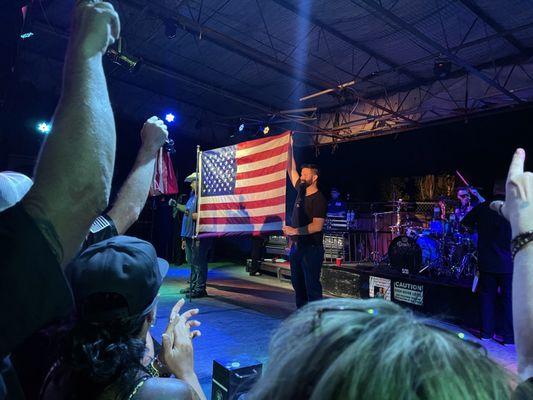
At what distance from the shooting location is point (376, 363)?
A: 463 mm

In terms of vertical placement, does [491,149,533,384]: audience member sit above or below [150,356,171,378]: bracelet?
above

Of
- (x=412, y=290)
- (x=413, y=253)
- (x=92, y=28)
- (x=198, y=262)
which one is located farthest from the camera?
(x=413, y=253)

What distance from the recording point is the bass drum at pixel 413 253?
8.10 meters

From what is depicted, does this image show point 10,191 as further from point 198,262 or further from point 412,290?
point 412,290

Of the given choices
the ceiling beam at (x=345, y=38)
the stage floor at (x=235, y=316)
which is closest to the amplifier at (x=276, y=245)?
the stage floor at (x=235, y=316)

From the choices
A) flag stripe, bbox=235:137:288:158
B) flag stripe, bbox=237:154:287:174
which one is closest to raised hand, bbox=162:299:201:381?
flag stripe, bbox=237:154:287:174

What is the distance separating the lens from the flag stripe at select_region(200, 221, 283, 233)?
4820mm

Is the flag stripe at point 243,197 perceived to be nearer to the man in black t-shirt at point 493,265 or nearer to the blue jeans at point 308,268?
the blue jeans at point 308,268

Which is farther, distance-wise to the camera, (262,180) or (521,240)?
(262,180)

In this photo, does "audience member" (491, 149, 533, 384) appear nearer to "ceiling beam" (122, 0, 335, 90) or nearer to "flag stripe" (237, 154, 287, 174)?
"flag stripe" (237, 154, 287, 174)

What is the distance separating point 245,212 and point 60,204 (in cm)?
473

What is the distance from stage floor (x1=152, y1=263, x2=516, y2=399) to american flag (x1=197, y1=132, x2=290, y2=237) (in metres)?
1.29

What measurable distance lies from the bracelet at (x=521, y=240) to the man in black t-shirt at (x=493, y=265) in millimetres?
4647

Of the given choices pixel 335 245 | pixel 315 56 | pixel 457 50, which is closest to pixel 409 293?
pixel 335 245
